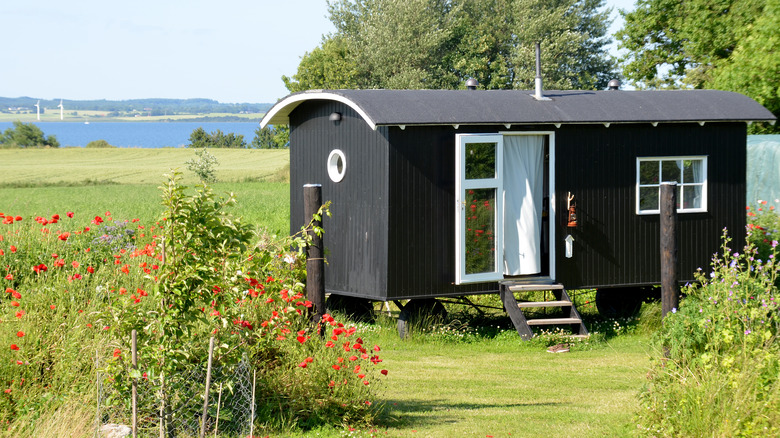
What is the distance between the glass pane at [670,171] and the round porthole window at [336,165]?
4.78 m

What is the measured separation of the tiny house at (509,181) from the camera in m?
12.0

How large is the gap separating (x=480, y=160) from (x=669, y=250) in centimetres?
362

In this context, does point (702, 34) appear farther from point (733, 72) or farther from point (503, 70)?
point (503, 70)

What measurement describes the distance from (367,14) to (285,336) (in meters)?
42.4

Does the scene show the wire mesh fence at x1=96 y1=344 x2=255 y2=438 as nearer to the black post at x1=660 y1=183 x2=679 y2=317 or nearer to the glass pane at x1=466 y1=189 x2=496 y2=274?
the black post at x1=660 y1=183 x2=679 y2=317

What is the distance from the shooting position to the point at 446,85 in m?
44.9

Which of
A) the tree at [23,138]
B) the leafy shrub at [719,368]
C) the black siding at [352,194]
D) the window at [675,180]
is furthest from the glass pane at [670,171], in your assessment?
the tree at [23,138]

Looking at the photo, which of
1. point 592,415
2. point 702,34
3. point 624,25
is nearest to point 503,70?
point 624,25

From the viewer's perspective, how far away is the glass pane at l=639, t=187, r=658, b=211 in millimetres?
13570

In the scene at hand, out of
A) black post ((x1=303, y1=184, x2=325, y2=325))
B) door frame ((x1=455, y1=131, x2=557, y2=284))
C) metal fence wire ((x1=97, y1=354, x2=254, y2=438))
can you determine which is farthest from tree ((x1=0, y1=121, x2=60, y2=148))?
metal fence wire ((x1=97, y1=354, x2=254, y2=438))

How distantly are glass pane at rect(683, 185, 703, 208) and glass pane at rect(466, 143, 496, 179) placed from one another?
3.36 m

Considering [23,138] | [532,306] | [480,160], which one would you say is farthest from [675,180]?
[23,138]

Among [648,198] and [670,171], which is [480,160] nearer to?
[648,198]

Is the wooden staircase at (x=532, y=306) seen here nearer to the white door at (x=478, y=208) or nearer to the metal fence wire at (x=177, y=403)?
the white door at (x=478, y=208)
